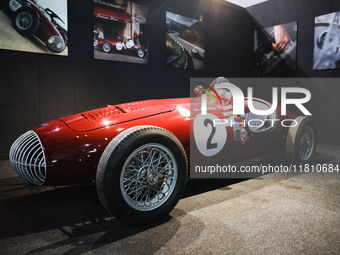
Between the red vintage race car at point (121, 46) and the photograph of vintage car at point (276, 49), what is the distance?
316cm

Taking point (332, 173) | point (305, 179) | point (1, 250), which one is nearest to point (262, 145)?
point (305, 179)

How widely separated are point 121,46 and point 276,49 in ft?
12.2

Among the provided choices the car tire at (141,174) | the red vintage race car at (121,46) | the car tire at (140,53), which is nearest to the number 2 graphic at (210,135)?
the car tire at (141,174)

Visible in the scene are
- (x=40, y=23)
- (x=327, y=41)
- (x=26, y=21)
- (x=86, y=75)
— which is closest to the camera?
(x=26, y=21)

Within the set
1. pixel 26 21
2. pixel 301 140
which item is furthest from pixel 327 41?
pixel 26 21

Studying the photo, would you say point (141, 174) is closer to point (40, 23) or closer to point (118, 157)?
point (118, 157)

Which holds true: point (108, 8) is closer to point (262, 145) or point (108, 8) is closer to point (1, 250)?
point (262, 145)

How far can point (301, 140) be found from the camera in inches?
131

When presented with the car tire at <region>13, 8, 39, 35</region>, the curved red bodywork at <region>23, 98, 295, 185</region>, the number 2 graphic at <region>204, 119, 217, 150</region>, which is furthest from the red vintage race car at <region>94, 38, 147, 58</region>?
the number 2 graphic at <region>204, 119, 217, 150</region>

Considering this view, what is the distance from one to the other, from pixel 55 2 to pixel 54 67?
38.4 inches

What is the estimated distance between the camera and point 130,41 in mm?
4805

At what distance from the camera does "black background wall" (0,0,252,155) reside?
12.8 feet

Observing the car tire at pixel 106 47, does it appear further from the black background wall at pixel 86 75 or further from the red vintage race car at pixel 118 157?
the red vintage race car at pixel 118 157

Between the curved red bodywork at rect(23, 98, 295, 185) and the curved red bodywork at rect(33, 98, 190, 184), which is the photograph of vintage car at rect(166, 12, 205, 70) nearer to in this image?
the curved red bodywork at rect(23, 98, 295, 185)
